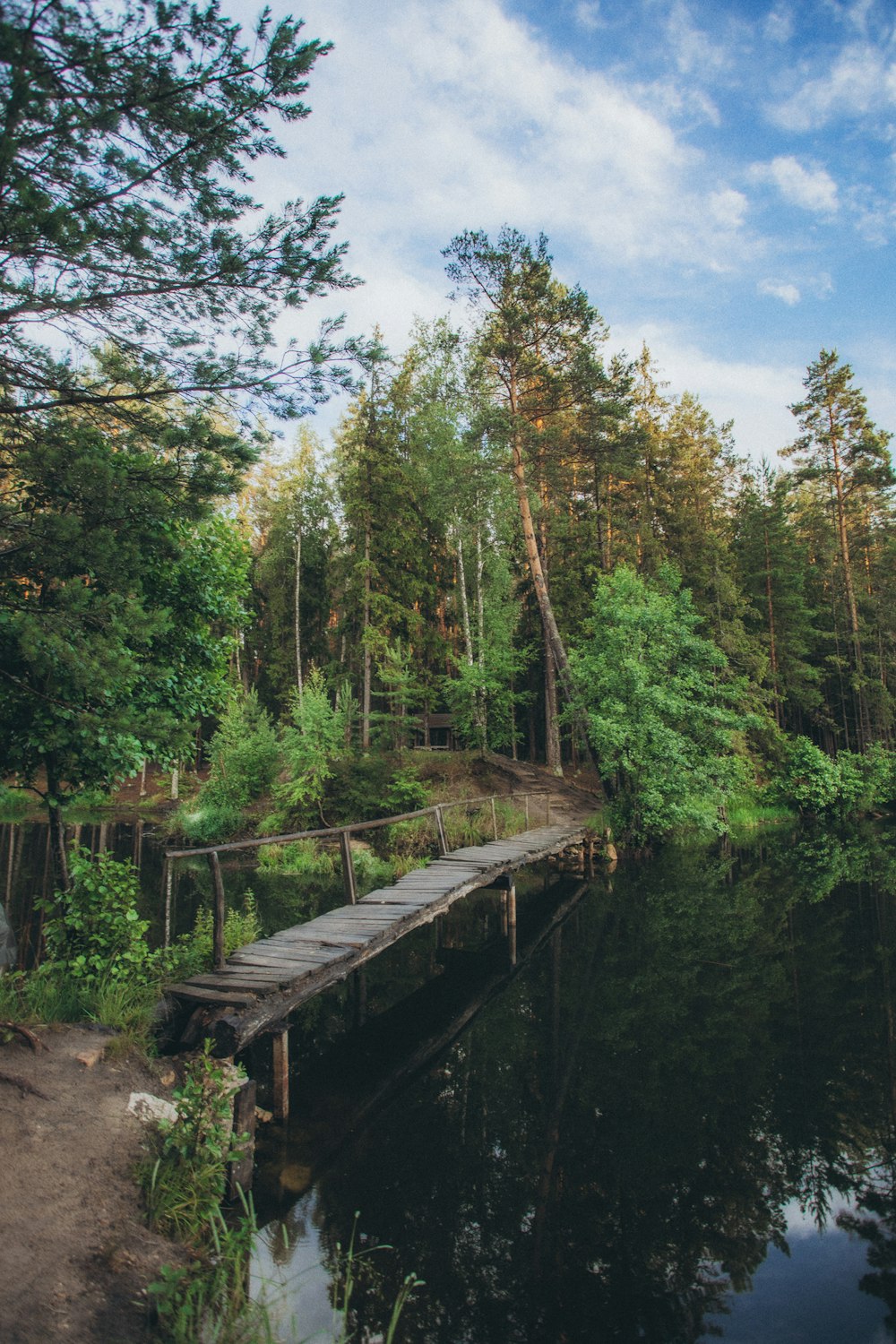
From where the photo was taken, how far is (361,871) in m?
17.6

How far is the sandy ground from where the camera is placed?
310cm

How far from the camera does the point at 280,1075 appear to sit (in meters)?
6.34

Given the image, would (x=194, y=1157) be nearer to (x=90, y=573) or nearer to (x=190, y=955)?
(x=190, y=955)

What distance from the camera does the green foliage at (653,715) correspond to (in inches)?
698

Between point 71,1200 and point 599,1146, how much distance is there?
403 cm

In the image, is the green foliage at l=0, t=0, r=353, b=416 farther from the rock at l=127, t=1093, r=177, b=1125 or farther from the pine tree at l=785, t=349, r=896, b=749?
the pine tree at l=785, t=349, r=896, b=749

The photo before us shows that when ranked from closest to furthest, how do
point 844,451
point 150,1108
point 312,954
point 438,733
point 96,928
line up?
point 150,1108, point 96,928, point 312,954, point 844,451, point 438,733

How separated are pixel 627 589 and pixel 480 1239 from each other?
17641mm

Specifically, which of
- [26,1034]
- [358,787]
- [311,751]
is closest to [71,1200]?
[26,1034]

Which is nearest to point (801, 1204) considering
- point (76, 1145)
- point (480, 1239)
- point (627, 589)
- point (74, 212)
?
point (480, 1239)

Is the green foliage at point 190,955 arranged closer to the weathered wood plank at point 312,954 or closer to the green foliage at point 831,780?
the weathered wood plank at point 312,954

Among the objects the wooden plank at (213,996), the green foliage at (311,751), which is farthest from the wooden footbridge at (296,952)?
the green foliage at (311,751)

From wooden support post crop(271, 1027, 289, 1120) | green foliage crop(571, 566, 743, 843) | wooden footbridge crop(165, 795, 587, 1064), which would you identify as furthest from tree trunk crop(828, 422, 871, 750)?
wooden support post crop(271, 1027, 289, 1120)

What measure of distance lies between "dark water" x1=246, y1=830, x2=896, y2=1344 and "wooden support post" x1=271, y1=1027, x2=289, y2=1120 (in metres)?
0.18
